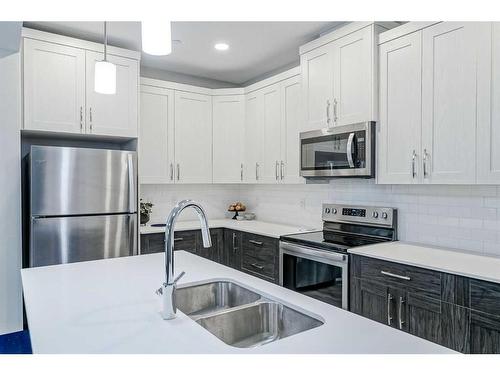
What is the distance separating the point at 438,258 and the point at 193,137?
2768 millimetres

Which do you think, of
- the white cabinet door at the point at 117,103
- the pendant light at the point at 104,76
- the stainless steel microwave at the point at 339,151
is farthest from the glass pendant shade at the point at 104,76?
the stainless steel microwave at the point at 339,151

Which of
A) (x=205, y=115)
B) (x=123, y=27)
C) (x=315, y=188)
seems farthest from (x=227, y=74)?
(x=315, y=188)

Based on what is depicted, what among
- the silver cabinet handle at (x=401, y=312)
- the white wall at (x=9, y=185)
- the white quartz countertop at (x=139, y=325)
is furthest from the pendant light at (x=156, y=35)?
the white wall at (x=9, y=185)

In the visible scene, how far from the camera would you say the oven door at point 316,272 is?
2547 millimetres

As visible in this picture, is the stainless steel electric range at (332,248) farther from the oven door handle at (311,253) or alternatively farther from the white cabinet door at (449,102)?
the white cabinet door at (449,102)

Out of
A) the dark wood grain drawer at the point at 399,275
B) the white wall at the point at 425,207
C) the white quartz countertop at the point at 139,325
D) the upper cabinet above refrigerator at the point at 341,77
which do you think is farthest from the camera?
the upper cabinet above refrigerator at the point at 341,77

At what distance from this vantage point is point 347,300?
250cm

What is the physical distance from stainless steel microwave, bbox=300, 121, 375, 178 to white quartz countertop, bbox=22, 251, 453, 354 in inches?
54.8

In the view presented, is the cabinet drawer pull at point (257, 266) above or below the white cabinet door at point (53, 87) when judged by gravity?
below

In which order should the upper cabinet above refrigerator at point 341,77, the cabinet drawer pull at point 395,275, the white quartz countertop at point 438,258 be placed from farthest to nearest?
the upper cabinet above refrigerator at point 341,77 < the cabinet drawer pull at point 395,275 < the white quartz countertop at point 438,258

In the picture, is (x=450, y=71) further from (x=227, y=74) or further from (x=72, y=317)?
(x=227, y=74)

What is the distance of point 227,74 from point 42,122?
7.11ft

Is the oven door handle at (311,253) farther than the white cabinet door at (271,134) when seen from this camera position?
No

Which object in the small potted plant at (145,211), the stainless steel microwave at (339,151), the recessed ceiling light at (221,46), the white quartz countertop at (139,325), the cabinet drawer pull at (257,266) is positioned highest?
the recessed ceiling light at (221,46)
